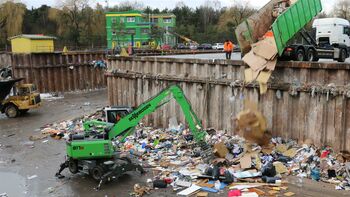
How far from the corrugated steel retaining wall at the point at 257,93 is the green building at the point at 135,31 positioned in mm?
46276

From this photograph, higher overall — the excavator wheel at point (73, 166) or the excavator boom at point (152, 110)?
the excavator boom at point (152, 110)

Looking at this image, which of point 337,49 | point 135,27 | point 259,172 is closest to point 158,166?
point 259,172

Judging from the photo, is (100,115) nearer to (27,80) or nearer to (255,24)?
(255,24)

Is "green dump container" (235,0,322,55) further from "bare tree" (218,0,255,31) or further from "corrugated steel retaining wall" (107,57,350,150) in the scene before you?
"bare tree" (218,0,255,31)

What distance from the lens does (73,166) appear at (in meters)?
10.6

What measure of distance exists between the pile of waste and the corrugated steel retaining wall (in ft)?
1.53

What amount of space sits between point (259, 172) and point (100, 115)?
10.1 metres

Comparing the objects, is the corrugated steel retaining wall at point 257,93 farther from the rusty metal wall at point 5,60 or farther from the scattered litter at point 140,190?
the rusty metal wall at point 5,60

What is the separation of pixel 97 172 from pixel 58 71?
21.7 m

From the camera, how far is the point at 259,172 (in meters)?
10.1

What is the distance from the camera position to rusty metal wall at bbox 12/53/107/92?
2892cm

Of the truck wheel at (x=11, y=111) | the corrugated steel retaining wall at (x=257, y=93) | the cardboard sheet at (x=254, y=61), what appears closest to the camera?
the corrugated steel retaining wall at (x=257, y=93)

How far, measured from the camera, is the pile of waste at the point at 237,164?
948cm

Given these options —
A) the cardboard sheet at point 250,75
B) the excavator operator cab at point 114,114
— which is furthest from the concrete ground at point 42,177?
the cardboard sheet at point 250,75
